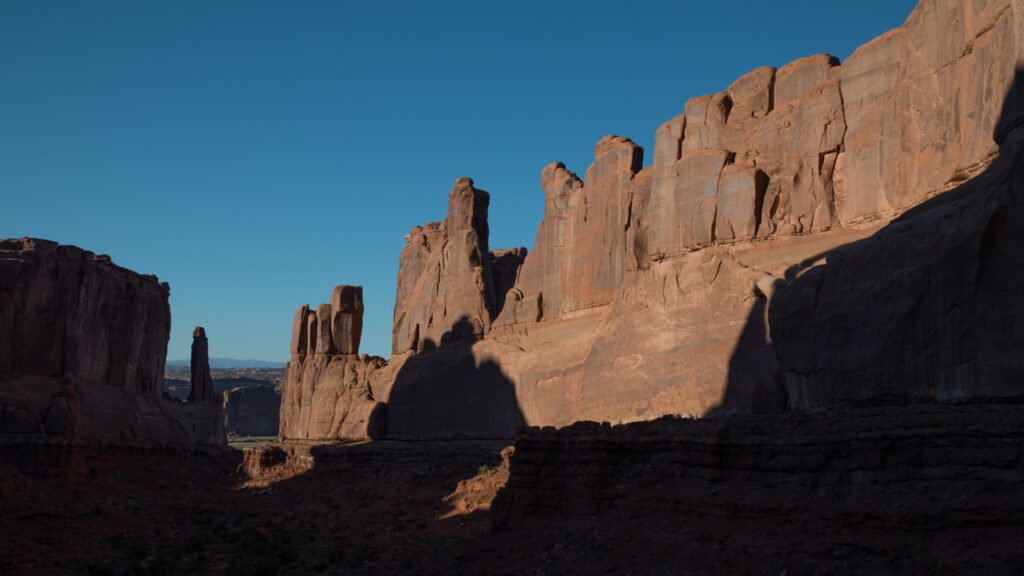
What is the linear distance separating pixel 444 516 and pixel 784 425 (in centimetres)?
1666

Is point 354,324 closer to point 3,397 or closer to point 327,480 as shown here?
point 327,480

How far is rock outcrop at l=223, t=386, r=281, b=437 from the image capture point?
395ft

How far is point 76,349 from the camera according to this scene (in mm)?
53812

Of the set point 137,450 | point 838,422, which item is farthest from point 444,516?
point 137,450

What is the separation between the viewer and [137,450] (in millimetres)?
53812

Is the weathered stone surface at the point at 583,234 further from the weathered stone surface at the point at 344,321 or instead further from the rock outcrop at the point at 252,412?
the rock outcrop at the point at 252,412

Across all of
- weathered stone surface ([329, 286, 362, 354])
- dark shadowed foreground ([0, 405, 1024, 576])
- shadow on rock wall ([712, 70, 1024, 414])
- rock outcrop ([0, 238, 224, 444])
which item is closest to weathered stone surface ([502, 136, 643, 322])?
dark shadowed foreground ([0, 405, 1024, 576])

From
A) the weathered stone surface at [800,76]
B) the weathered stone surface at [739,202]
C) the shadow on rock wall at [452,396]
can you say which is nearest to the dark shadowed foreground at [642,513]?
the shadow on rock wall at [452,396]

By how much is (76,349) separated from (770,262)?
1572 inches

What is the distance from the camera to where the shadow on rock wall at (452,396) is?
4491cm

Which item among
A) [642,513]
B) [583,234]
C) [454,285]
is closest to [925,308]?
[642,513]

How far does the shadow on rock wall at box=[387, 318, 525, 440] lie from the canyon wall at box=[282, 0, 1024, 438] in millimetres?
119

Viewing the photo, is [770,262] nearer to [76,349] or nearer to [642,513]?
[642,513]

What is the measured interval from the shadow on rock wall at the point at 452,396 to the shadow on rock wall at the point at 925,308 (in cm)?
2144
